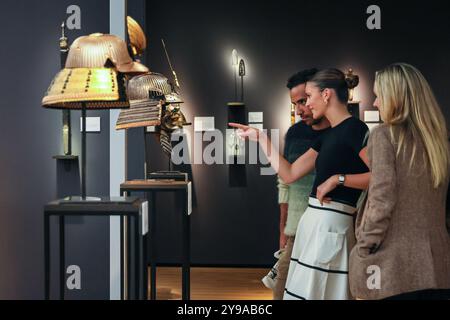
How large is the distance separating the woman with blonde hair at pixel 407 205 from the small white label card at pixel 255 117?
5.14 m

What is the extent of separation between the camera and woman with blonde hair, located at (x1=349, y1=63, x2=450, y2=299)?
235 centimetres

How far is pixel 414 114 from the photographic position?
7.84 feet

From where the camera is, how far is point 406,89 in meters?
2.41

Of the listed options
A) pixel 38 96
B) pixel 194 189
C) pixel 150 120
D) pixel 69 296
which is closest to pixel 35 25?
pixel 38 96

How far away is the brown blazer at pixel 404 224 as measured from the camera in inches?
92.4

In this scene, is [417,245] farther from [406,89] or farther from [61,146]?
[61,146]

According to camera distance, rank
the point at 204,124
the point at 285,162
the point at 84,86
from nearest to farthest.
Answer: the point at 84,86, the point at 285,162, the point at 204,124

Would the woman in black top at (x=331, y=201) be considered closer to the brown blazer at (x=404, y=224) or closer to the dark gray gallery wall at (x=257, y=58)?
the brown blazer at (x=404, y=224)

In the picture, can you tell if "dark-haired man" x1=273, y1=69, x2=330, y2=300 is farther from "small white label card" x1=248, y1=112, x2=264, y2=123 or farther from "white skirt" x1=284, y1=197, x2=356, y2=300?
"small white label card" x1=248, y1=112, x2=264, y2=123

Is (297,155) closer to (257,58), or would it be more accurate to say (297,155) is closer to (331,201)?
(331,201)

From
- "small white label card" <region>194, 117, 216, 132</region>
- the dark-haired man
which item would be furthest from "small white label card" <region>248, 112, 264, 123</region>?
the dark-haired man

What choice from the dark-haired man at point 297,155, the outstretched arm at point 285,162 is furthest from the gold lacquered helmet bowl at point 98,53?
the dark-haired man at point 297,155

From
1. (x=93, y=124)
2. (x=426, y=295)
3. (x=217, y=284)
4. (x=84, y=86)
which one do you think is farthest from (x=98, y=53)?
(x=217, y=284)

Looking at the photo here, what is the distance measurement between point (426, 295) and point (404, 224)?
0.94 ft
